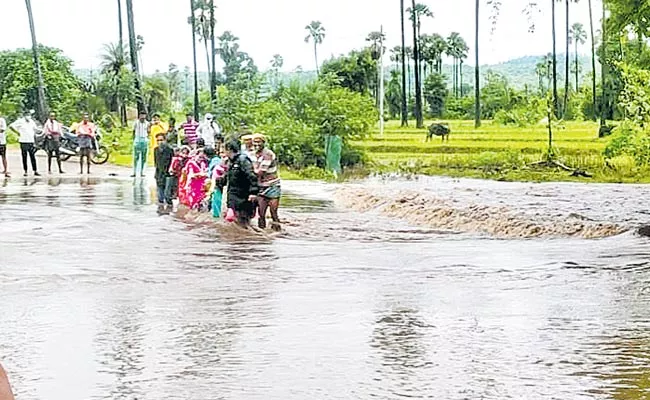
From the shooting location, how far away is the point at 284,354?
350 inches

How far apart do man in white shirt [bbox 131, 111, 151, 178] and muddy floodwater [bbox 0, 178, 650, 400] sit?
4860 millimetres

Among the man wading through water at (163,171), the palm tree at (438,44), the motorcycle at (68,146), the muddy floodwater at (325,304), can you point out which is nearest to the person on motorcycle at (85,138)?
the motorcycle at (68,146)

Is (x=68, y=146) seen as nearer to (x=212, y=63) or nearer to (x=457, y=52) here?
(x=212, y=63)

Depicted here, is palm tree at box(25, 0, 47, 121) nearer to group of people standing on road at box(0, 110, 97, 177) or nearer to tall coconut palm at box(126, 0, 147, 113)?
tall coconut palm at box(126, 0, 147, 113)

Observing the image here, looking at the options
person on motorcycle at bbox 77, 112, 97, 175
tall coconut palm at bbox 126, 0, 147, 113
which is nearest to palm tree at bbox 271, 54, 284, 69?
tall coconut palm at bbox 126, 0, 147, 113

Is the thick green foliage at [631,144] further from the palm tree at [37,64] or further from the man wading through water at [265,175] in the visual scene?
the palm tree at [37,64]

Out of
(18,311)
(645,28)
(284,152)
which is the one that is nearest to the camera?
(18,311)

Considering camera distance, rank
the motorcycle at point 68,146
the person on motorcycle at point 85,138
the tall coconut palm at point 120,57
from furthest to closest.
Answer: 1. the tall coconut palm at point 120,57
2. the motorcycle at point 68,146
3. the person on motorcycle at point 85,138

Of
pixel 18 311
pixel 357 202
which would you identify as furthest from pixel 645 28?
pixel 18 311

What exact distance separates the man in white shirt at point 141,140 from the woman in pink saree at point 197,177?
7088mm

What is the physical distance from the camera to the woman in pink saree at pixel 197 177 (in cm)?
1988

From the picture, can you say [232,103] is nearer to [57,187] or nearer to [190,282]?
[57,187]

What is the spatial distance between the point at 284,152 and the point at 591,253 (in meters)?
20.6

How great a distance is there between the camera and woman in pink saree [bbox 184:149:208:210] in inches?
782
